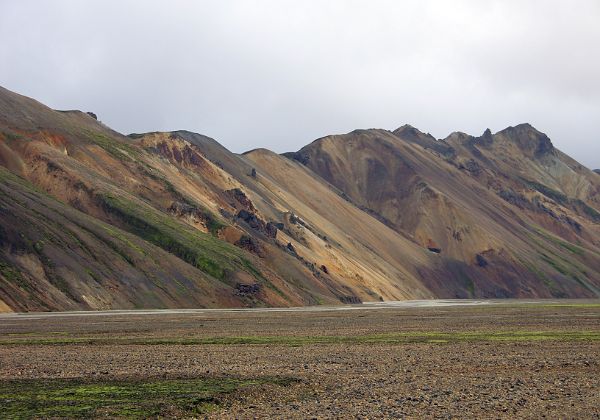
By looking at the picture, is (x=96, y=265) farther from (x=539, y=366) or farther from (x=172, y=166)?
(x=539, y=366)

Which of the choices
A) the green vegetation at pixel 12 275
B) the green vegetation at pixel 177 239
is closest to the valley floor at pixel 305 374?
the green vegetation at pixel 12 275

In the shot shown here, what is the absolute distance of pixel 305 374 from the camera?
82.5 ft

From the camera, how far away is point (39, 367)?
27.8 metres

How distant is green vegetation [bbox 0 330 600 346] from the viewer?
3797 cm

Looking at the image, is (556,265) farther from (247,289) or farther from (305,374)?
(305,374)

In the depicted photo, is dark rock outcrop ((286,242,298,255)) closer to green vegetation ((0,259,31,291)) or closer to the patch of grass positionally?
green vegetation ((0,259,31,291))

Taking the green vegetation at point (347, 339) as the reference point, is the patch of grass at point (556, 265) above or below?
above

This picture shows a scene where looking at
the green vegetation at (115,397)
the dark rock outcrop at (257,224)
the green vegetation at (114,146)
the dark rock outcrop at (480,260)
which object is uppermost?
the green vegetation at (114,146)

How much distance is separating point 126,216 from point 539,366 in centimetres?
8354

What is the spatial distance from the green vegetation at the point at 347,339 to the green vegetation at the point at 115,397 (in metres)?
14.6

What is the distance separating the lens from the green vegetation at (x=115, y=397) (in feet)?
59.8

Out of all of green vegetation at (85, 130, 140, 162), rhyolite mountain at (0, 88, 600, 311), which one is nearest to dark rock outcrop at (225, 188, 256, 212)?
rhyolite mountain at (0, 88, 600, 311)

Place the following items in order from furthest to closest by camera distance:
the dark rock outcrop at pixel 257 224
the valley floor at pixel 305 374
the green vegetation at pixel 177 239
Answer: the dark rock outcrop at pixel 257 224 < the green vegetation at pixel 177 239 < the valley floor at pixel 305 374

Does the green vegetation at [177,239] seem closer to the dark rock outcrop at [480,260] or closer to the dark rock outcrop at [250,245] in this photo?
the dark rock outcrop at [250,245]
